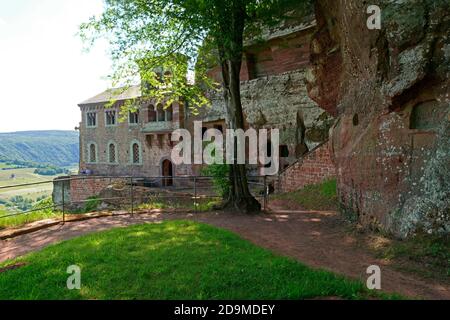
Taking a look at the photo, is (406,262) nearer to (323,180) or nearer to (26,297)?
(26,297)

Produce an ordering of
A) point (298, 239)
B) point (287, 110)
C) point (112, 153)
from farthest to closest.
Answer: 1. point (112, 153)
2. point (287, 110)
3. point (298, 239)

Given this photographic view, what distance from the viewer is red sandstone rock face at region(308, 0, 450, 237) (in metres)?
6.16

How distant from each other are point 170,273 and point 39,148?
7285 inches

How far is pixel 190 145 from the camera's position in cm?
3077

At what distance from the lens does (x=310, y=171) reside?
51.8 ft

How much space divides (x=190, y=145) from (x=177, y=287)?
2649cm

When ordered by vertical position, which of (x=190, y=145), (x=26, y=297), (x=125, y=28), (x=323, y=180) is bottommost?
(x=26, y=297)

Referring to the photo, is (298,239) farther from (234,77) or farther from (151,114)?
(151,114)

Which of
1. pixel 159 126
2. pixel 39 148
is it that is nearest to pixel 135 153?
pixel 159 126

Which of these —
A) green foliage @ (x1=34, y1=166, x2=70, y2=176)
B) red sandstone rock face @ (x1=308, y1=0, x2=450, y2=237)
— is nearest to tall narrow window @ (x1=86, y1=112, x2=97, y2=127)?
red sandstone rock face @ (x1=308, y1=0, x2=450, y2=237)

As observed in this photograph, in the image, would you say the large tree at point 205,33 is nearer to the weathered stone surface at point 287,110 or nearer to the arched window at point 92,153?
the weathered stone surface at point 287,110

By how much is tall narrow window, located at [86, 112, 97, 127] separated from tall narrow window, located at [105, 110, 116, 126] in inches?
78.9

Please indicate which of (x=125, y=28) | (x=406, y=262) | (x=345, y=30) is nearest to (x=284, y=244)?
(x=406, y=262)

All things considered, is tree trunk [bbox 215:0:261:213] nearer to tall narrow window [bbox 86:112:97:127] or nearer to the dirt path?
the dirt path
